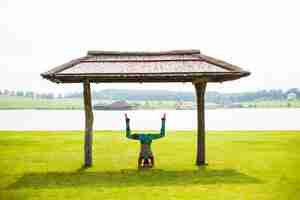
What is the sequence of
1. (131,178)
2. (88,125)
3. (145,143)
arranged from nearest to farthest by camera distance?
(131,178), (145,143), (88,125)

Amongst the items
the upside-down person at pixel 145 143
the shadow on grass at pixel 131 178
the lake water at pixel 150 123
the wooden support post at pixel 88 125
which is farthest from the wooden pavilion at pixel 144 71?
the lake water at pixel 150 123

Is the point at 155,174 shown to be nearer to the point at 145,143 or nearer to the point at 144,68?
the point at 145,143

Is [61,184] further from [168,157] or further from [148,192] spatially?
[168,157]

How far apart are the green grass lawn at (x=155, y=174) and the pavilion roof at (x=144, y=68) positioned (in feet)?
9.91

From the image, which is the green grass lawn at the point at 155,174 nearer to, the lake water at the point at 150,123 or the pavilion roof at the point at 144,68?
the pavilion roof at the point at 144,68

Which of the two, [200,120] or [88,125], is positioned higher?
[200,120]

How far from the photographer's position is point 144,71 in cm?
1727

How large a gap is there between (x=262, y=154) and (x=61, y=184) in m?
10.4

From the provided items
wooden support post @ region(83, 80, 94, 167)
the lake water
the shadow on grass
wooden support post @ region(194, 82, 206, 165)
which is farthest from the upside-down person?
the lake water

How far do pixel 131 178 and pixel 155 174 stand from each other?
109 cm

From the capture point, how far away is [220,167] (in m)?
18.2

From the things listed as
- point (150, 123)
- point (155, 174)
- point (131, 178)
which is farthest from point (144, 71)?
point (150, 123)

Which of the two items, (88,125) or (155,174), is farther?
(88,125)

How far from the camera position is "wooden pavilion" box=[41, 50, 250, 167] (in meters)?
17.2
